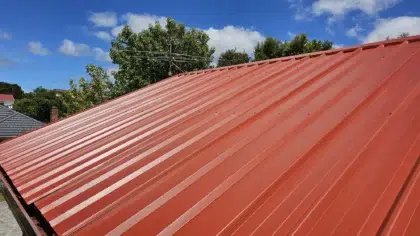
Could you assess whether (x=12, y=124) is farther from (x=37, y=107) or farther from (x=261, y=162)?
(x=37, y=107)

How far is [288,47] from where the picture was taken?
88.0ft

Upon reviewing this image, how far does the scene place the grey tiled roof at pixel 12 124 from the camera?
83.0ft

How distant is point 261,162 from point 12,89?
125 m

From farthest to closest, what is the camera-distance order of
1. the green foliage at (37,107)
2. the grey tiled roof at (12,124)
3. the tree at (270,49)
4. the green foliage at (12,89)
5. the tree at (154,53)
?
A: the green foliage at (12,89) → the green foliage at (37,107) → the tree at (154,53) → the tree at (270,49) → the grey tiled roof at (12,124)

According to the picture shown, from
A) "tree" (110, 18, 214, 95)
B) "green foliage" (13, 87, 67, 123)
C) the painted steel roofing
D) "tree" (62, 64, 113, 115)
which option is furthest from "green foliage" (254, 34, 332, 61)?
"green foliage" (13, 87, 67, 123)

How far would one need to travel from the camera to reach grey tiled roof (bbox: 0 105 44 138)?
2530cm

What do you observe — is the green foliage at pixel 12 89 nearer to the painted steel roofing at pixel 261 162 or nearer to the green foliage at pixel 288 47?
the green foliage at pixel 288 47

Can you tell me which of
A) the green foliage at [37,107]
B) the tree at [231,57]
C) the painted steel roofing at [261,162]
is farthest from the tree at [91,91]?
the green foliage at [37,107]

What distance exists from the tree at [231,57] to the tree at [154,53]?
167 inches

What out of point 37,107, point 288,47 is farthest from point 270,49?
point 37,107

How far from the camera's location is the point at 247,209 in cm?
199

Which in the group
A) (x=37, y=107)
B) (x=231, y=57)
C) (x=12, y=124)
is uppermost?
(x=231, y=57)

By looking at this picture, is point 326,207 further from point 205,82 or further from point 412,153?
point 205,82

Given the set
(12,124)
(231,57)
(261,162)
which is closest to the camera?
(261,162)
